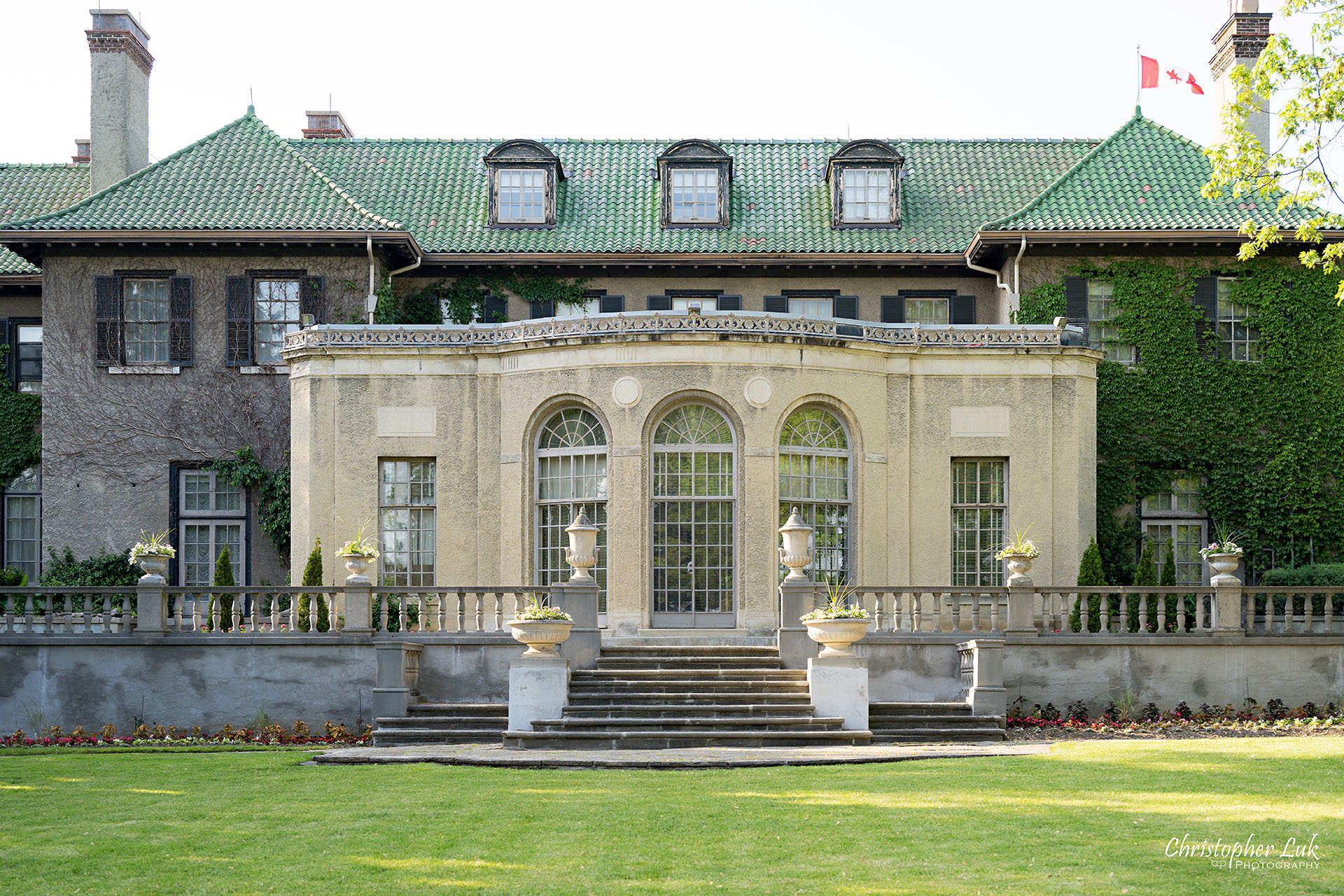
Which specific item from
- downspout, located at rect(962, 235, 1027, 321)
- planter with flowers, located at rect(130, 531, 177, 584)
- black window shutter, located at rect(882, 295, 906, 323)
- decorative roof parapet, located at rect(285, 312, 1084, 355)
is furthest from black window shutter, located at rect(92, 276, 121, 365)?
downspout, located at rect(962, 235, 1027, 321)

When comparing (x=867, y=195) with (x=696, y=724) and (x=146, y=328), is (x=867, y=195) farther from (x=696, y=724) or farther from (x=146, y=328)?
(x=146, y=328)

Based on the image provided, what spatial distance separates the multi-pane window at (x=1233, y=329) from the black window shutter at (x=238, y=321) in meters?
18.3

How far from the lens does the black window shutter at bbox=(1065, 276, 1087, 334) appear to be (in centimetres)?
2567

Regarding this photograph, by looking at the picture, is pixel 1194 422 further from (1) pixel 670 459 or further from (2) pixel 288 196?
(2) pixel 288 196

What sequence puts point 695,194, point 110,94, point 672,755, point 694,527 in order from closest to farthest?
point 672,755 < point 694,527 < point 695,194 < point 110,94

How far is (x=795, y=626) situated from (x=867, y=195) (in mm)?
11866

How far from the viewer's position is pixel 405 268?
87.1ft

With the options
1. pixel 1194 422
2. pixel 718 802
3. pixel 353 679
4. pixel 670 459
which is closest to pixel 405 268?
pixel 670 459

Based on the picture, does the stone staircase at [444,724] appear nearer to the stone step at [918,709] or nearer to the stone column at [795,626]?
the stone column at [795,626]

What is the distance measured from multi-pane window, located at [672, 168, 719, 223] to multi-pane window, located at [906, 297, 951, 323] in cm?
434

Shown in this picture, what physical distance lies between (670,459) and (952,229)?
9.42m

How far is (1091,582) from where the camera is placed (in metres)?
21.7

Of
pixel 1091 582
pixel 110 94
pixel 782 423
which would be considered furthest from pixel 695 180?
pixel 110 94

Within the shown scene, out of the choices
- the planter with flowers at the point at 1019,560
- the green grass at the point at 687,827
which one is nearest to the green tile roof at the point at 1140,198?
the planter with flowers at the point at 1019,560
